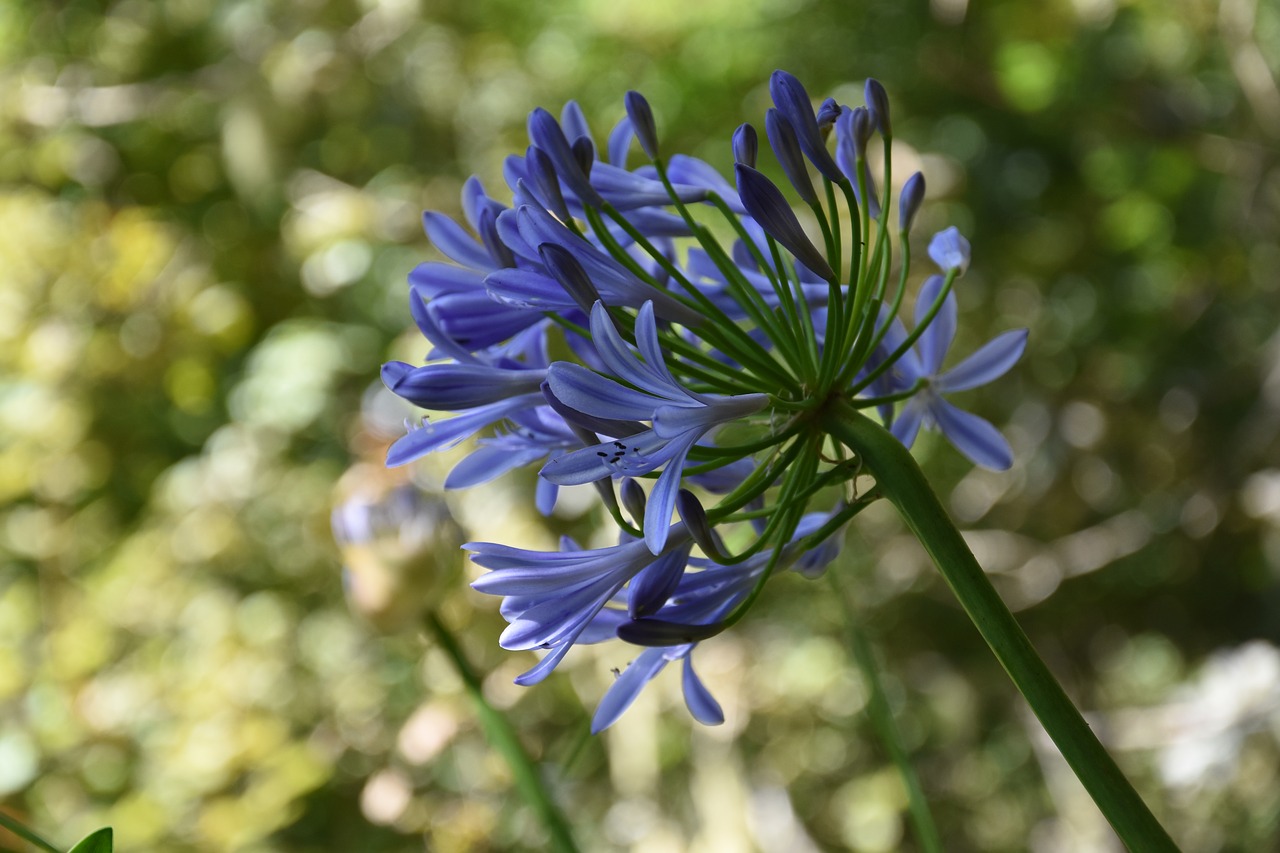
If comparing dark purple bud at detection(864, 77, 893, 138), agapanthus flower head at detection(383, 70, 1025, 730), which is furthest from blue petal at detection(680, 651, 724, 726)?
dark purple bud at detection(864, 77, 893, 138)

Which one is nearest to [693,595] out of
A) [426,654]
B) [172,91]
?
[426,654]

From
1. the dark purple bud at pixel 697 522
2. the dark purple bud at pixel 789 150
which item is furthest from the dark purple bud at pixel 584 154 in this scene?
the dark purple bud at pixel 697 522

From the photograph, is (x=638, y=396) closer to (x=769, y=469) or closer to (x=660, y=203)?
(x=769, y=469)

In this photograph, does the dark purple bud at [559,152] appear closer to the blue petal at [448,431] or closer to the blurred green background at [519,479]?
the blue petal at [448,431]

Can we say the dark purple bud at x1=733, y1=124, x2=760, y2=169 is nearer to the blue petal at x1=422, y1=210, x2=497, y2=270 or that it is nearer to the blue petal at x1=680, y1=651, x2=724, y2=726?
the blue petal at x1=422, y1=210, x2=497, y2=270

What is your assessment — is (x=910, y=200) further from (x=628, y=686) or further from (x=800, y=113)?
(x=628, y=686)
